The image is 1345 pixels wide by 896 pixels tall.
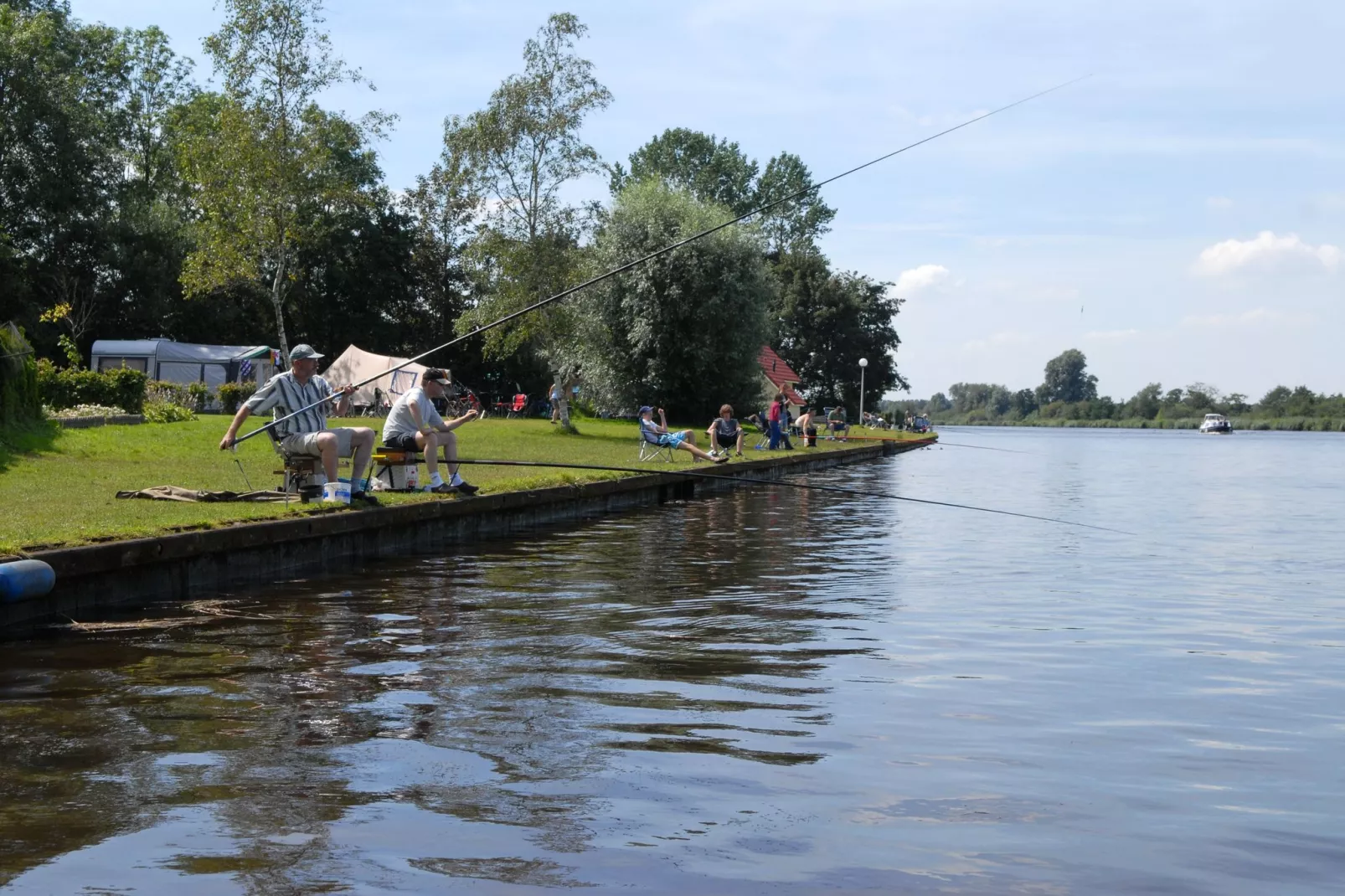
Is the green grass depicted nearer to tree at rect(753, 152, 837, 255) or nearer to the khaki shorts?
the khaki shorts

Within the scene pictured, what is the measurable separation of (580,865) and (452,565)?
8622mm

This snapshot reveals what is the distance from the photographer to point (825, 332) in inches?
3401

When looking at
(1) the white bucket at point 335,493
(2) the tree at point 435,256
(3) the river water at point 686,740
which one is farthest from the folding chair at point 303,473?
(2) the tree at point 435,256

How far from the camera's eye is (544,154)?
41.9 metres

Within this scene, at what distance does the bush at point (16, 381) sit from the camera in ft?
60.1

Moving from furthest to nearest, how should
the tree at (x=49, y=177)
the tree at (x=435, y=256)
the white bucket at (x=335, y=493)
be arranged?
the tree at (x=435, y=256)
the tree at (x=49, y=177)
the white bucket at (x=335, y=493)

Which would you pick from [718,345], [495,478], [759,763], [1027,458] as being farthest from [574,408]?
[759,763]

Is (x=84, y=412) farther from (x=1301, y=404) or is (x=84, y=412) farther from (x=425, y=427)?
(x=1301, y=404)

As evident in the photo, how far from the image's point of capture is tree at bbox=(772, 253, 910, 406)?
3369 inches

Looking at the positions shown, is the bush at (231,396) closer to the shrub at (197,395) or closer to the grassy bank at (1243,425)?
the shrub at (197,395)

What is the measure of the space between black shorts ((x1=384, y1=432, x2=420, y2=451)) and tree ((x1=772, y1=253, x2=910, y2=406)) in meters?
70.2

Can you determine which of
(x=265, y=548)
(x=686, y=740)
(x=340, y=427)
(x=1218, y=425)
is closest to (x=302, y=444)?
(x=265, y=548)

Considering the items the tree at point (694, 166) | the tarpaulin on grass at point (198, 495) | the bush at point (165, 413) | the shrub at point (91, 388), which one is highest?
the tree at point (694, 166)

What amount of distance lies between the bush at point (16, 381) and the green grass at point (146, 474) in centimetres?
35
